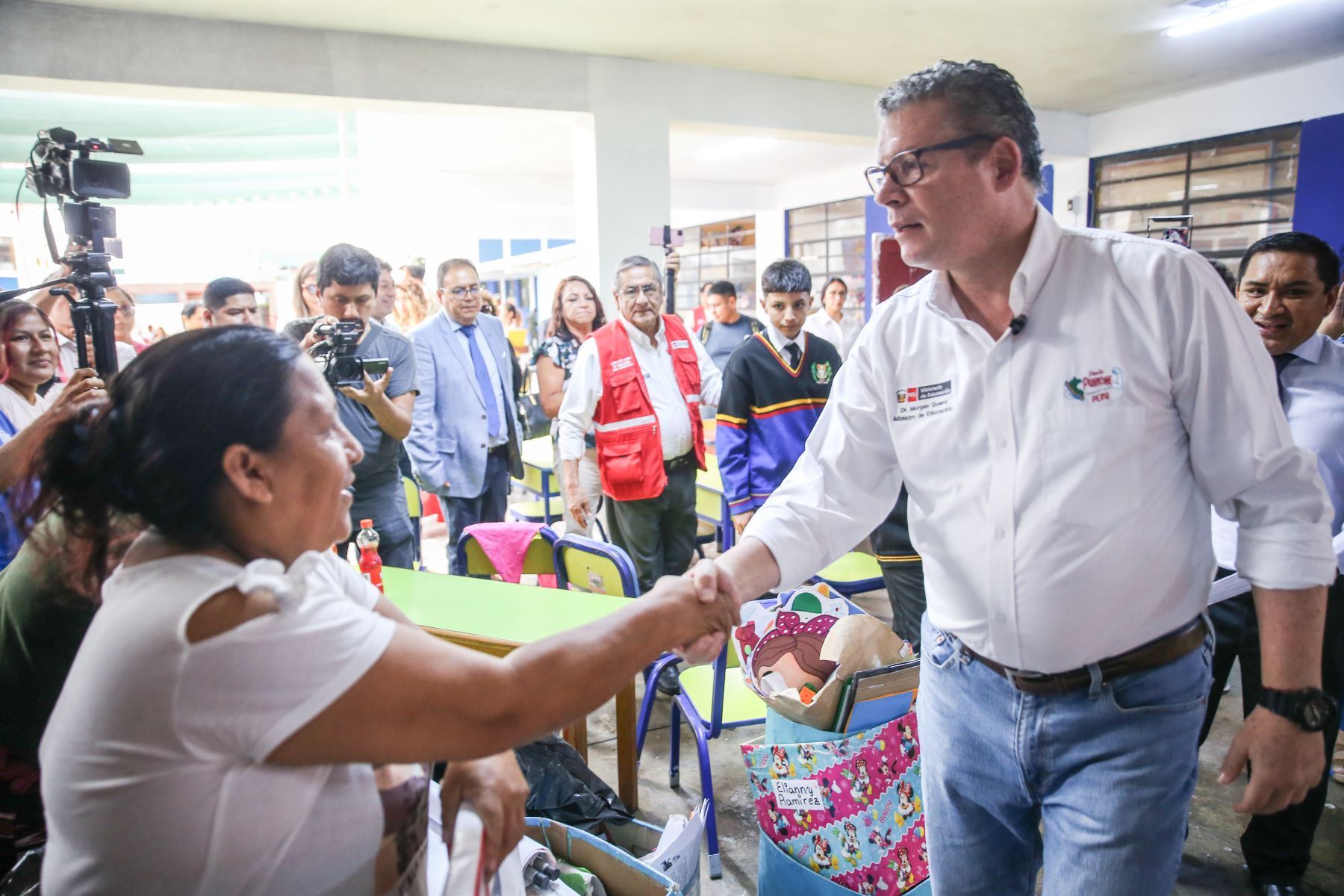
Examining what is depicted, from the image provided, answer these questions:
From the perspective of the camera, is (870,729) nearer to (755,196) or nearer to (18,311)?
(18,311)

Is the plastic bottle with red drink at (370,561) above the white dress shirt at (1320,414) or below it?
below

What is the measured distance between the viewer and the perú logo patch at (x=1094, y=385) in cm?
120

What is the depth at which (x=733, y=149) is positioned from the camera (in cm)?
1066

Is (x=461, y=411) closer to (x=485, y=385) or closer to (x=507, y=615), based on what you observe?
(x=485, y=385)

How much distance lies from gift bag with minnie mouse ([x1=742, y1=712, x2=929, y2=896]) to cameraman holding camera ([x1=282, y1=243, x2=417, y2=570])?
1.83 m

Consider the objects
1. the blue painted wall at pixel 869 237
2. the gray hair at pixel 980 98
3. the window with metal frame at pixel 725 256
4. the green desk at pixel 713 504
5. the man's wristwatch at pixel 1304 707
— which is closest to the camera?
the man's wristwatch at pixel 1304 707

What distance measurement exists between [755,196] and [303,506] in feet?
46.2

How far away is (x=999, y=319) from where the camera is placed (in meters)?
1.35

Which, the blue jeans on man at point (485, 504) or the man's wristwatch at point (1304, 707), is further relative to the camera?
the blue jeans on man at point (485, 504)

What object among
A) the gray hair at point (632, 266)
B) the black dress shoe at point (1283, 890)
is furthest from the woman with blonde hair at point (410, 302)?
the black dress shoe at point (1283, 890)

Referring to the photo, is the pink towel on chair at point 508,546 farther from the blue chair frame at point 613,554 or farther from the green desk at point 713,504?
the green desk at point 713,504

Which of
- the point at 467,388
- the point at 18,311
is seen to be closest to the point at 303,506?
the point at 18,311

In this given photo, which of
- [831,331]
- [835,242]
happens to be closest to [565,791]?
[831,331]

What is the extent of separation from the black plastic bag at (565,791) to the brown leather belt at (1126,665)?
3.50ft
